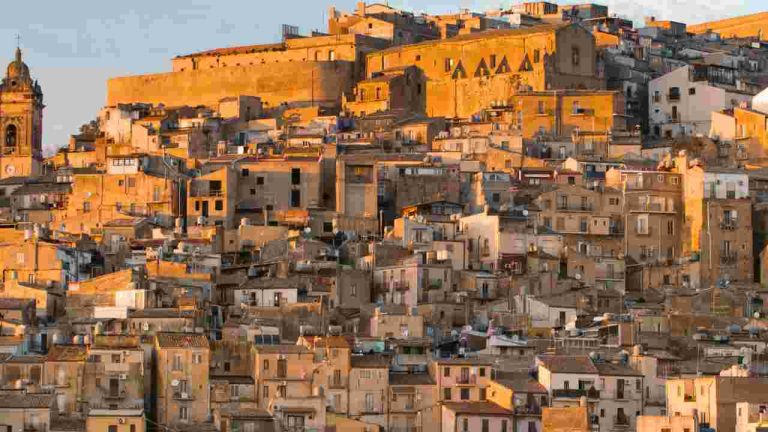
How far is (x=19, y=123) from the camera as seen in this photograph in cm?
9494

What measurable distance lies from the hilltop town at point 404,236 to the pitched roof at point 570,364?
13 centimetres

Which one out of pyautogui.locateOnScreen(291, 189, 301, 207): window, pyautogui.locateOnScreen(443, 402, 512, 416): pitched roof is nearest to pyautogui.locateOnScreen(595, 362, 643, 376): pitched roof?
pyautogui.locateOnScreen(443, 402, 512, 416): pitched roof

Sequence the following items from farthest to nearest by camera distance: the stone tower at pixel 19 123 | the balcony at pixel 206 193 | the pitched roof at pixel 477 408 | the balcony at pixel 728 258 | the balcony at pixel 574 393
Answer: the stone tower at pixel 19 123 → the balcony at pixel 206 193 → the balcony at pixel 728 258 → the balcony at pixel 574 393 → the pitched roof at pixel 477 408

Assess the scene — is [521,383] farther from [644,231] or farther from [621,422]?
[644,231]

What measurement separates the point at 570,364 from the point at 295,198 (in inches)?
831

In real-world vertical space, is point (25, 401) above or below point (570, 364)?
below

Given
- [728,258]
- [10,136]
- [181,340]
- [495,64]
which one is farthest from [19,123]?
[181,340]

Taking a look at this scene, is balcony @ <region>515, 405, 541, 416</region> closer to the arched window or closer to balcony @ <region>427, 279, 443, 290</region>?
balcony @ <region>427, 279, 443, 290</region>

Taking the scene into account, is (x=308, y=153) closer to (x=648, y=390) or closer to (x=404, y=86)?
(x=404, y=86)

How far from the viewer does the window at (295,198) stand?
83812 mm

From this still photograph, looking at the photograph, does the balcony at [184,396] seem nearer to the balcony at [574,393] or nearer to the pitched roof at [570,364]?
the balcony at [574,393]

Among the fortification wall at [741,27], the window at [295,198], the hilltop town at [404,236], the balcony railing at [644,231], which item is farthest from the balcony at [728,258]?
the fortification wall at [741,27]

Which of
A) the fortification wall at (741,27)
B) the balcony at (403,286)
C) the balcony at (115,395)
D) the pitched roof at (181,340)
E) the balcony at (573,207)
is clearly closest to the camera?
the balcony at (115,395)

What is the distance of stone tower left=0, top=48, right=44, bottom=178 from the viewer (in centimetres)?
9469
